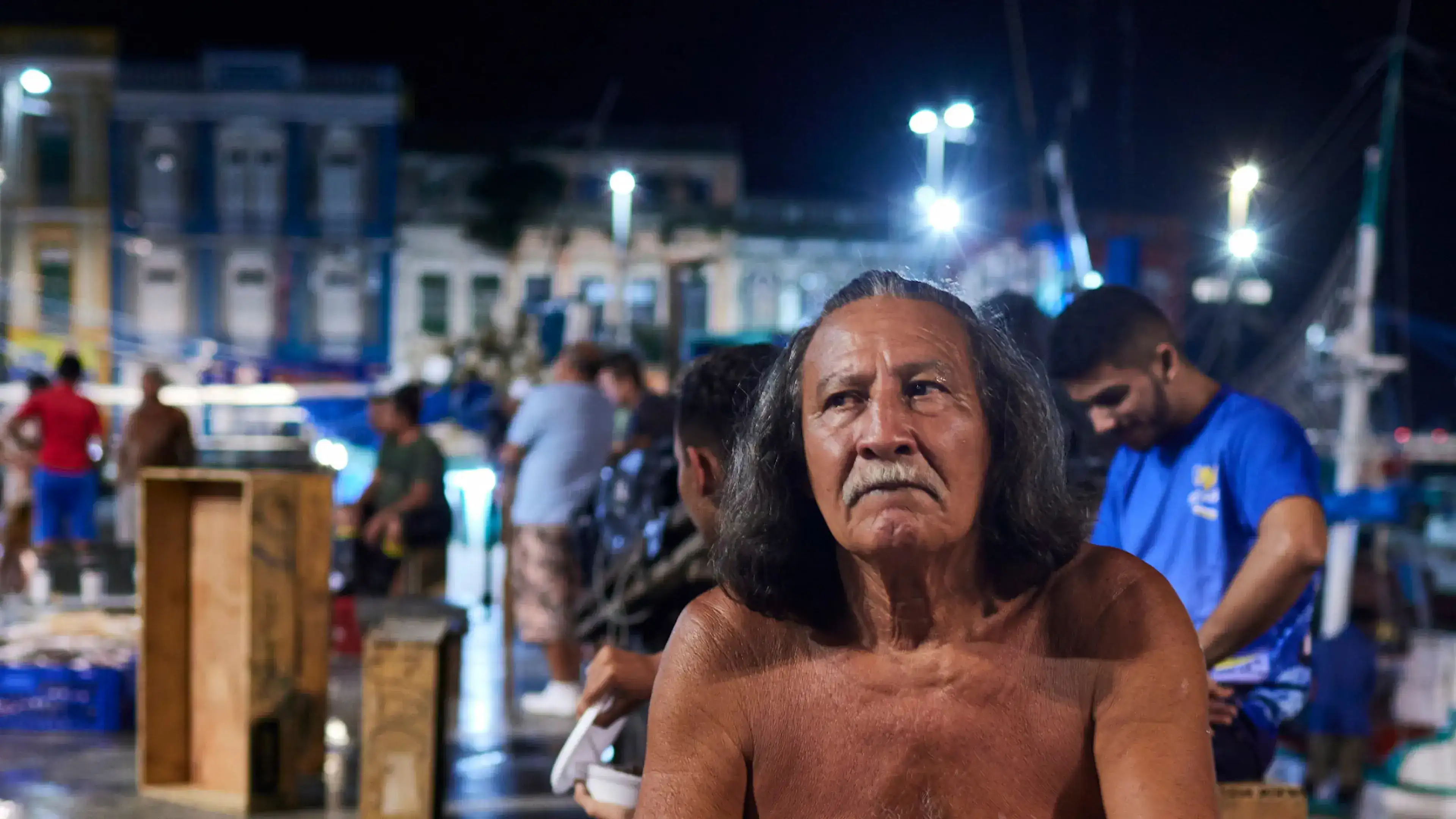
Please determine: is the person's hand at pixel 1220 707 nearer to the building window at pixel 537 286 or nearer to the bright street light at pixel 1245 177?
the bright street light at pixel 1245 177

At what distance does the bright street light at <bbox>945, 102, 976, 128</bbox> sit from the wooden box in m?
10.5

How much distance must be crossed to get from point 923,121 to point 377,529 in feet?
16.2

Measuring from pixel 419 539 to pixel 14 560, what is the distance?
4683 mm

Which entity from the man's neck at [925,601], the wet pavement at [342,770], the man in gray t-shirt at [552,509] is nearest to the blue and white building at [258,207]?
the man in gray t-shirt at [552,509]

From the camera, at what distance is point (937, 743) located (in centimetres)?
160

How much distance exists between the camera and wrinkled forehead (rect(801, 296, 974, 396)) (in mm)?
1624

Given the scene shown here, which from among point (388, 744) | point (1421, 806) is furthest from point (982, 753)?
point (1421, 806)

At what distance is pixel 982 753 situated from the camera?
5.22 feet

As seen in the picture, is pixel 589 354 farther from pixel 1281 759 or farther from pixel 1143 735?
pixel 1143 735

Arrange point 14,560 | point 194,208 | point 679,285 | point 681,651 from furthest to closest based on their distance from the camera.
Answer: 1. point 194,208
2. point 679,285
3. point 14,560
4. point 681,651

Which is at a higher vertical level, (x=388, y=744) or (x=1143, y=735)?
(x=1143, y=735)

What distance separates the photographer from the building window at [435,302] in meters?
38.4

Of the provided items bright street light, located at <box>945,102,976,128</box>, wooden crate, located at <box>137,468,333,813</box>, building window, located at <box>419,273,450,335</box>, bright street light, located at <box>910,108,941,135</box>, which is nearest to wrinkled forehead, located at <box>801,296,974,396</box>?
wooden crate, located at <box>137,468,333,813</box>

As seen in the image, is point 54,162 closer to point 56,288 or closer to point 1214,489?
point 56,288
